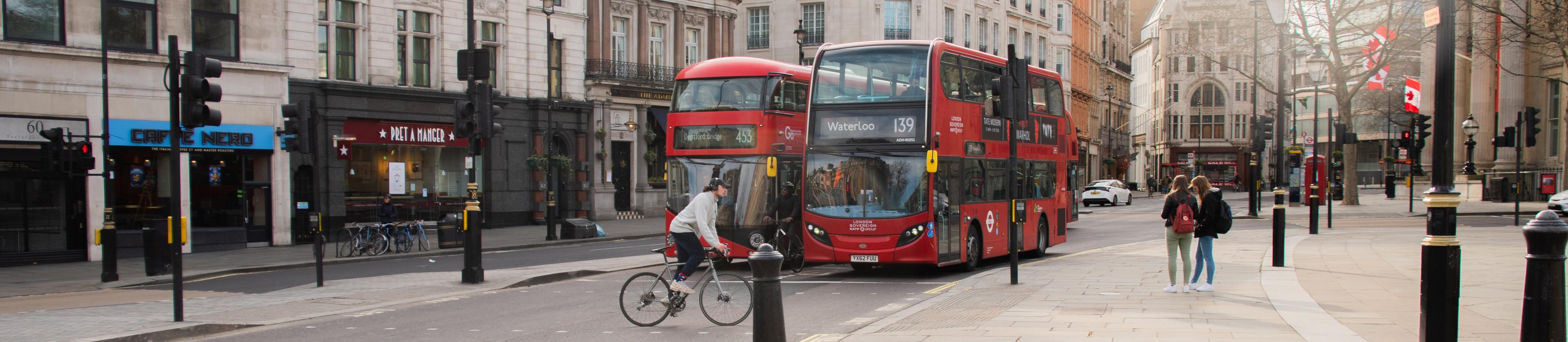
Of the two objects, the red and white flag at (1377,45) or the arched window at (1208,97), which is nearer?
the red and white flag at (1377,45)

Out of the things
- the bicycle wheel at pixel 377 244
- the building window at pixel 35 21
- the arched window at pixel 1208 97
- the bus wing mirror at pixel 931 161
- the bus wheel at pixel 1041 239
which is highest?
the arched window at pixel 1208 97

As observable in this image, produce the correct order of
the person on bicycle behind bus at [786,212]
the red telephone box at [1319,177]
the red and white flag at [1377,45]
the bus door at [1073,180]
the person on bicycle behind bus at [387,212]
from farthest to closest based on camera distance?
the red telephone box at [1319,177]
the red and white flag at [1377,45]
the person on bicycle behind bus at [387,212]
the bus door at [1073,180]
the person on bicycle behind bus at [786,212]

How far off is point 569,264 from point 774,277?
12343mm

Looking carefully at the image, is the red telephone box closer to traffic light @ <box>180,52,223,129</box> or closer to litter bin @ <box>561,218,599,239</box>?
litter bin @ <box>561,218,599,239</box>

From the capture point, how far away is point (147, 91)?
23953mm

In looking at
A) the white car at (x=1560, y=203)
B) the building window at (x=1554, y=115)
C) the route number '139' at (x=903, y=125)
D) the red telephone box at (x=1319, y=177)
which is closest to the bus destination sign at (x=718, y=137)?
the route number '139' at (x=903, y=125)

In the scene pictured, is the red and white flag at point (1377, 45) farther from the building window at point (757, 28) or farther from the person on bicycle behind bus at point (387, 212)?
the person on bicycle behind bus at point (387, 212)

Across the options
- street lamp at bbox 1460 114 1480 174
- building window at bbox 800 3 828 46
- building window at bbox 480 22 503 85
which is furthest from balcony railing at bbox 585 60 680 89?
street lamp at bbox 1460 114 1480 174

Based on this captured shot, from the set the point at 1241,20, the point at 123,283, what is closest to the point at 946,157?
the point at 123,283

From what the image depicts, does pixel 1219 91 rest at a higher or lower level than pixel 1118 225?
higher

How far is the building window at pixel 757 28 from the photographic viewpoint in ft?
164

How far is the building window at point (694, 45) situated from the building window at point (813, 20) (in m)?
7.64

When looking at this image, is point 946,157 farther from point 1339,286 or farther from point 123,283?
point 123,283

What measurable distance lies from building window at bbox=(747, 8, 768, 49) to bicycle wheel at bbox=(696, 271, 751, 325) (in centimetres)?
3983
